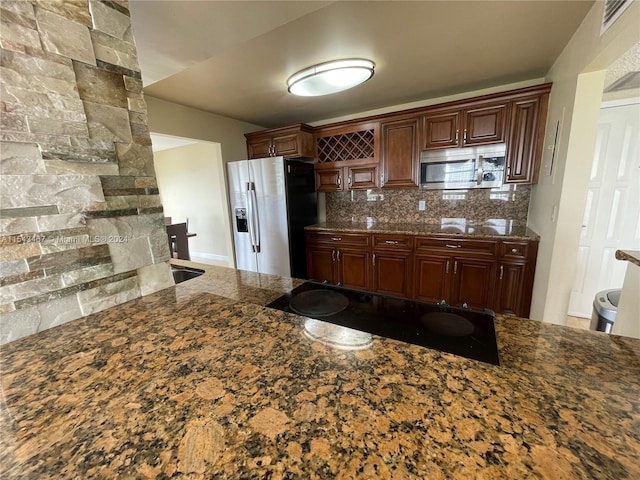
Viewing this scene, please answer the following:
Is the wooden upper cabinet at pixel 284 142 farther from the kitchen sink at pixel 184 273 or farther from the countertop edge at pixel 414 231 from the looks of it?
the kitchen sink at pixel 184 273

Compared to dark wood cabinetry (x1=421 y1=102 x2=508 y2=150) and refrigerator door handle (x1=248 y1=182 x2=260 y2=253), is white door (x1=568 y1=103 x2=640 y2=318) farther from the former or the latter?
refrigerator door handle (x1=248 y1=182 x2=260 y2=253)

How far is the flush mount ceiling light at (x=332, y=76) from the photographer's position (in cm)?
198

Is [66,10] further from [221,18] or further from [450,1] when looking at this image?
[450,1]

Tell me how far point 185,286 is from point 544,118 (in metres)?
3.10

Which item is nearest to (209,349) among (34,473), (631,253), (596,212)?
(34,473)

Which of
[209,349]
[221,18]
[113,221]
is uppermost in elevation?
[221,18]

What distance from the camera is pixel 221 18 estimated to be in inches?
54.2

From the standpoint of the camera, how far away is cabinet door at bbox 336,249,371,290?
10.0ft

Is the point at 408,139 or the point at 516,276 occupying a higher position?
the point at 408,139

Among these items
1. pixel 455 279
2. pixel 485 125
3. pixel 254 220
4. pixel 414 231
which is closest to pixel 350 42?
pixel 485 125

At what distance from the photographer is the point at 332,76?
201cm

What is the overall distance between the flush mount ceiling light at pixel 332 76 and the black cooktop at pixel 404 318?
1726 mm

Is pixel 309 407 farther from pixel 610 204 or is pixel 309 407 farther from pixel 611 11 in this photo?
pixel 610 204

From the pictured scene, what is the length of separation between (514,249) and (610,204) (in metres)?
1.16
